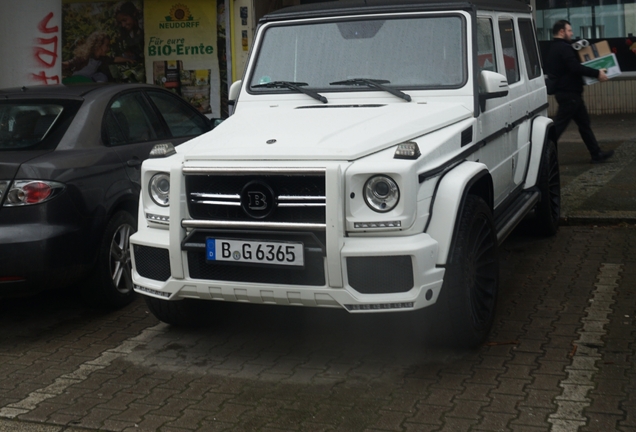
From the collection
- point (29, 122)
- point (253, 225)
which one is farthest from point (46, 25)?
point (253, 225)

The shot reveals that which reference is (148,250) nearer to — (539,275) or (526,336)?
(526,336)

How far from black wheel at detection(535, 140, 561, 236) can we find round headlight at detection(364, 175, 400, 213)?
3369 millimetres

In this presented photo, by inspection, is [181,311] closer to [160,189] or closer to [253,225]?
A: [160,189]

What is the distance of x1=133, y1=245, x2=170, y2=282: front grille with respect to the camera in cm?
528

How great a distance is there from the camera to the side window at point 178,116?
7465mm

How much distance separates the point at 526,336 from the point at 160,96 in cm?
350

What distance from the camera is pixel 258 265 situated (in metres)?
5.00

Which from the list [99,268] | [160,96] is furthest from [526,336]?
[160,96]

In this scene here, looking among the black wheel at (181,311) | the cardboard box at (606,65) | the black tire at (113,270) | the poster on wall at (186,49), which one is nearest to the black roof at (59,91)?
the black tire at (113,270)

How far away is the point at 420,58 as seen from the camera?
620 cm

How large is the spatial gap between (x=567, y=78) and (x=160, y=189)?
754cm

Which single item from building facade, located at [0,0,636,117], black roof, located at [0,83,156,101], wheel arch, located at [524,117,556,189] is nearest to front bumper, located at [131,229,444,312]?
black roof, located at [0,83,156,101]

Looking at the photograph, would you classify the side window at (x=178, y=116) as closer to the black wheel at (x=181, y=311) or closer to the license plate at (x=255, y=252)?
the black wheel at (x=181, y=311)

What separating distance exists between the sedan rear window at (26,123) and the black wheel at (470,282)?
2.85m
